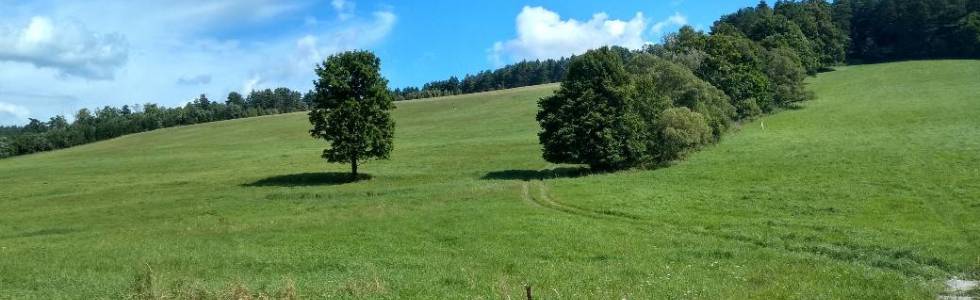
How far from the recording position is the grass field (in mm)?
18578

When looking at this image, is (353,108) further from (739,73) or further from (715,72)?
(739,73)

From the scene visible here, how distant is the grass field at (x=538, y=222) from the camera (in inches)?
731

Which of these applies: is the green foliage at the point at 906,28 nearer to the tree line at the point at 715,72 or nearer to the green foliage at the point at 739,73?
the tree line at the point at 715,72

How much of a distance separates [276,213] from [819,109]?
68715 mm

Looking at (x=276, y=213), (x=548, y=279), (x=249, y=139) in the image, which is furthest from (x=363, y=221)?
(x=249, y=139)

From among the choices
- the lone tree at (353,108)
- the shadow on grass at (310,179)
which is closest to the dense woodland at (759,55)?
the lone tree at (353,108)

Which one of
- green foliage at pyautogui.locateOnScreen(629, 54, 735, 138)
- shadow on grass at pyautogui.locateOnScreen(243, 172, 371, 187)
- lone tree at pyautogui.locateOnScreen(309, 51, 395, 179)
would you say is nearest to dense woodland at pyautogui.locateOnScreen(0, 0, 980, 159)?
green foliage at pyautogui.locateOnScreen(629, 54, 735, 138)

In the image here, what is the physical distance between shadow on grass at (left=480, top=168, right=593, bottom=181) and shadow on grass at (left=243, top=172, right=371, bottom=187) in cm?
1238

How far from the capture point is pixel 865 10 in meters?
141

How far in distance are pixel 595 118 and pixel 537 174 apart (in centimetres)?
642

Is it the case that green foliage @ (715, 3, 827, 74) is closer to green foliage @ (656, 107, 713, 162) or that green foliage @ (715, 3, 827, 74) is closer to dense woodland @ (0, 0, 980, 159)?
dense woodland @ (0, 0, 980, 159)

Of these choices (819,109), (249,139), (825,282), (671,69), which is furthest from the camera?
(249,139)

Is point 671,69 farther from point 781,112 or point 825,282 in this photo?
point 825,282

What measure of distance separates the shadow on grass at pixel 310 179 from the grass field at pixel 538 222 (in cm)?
42
